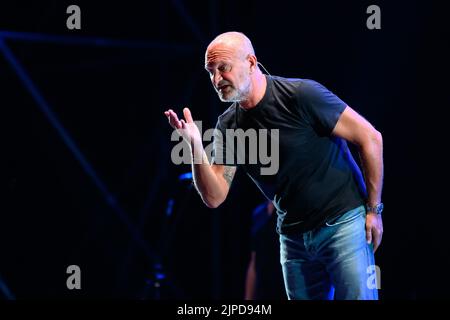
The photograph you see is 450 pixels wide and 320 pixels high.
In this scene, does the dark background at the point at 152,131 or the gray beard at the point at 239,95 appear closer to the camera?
the gray beard at the point at 239,95

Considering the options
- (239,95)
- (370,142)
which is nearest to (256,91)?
(239,95)

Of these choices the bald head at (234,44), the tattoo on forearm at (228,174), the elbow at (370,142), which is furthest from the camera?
the tattoo on forearm at (228,174)

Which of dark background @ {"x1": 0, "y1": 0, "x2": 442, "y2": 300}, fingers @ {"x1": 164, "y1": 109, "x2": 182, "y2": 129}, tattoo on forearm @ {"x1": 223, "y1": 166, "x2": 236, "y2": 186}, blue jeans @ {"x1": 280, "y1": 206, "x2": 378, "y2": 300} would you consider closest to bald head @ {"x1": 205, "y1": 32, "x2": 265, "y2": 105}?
fingers @ {"x1": 164, "y1": 109, "x2": 182, "y2": 129}

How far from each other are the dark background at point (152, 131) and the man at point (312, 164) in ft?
4.35

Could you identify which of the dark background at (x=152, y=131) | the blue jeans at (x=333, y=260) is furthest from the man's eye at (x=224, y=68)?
the dark background at (x=152, y=131)

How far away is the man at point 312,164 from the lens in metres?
2.14

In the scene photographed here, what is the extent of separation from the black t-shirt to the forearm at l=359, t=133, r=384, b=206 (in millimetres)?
61

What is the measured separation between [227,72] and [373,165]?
23.9 inches

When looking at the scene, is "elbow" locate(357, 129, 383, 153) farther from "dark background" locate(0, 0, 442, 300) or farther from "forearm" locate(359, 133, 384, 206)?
"dark background" locate(0, 0, 442, 300)

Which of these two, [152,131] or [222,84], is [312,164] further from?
[152,131]

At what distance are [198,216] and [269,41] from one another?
118cm

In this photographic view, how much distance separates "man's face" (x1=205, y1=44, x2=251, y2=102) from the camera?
218 centimetres

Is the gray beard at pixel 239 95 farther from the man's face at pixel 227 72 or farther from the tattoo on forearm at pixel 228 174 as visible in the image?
the tattoo on forearm at pixel 228 174

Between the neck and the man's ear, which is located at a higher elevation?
the man's ear
